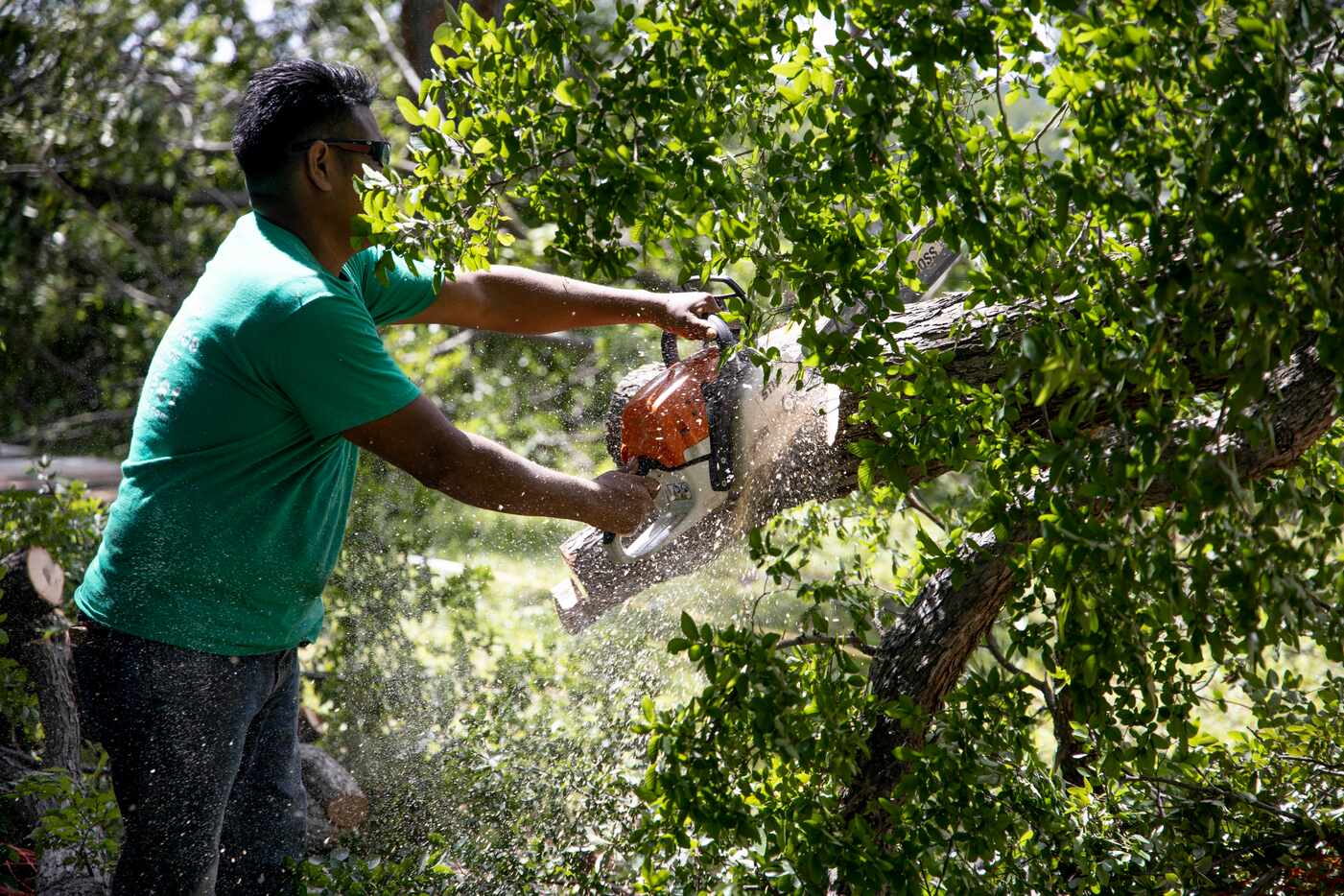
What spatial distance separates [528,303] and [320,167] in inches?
25.5

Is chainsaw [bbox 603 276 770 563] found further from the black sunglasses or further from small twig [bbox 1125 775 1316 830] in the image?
small twig [bbox 1125 775 1316 830]

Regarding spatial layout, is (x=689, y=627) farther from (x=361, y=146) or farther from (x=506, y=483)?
(x=361, y=146)

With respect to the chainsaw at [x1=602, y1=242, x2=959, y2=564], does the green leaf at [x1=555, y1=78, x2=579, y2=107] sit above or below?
below

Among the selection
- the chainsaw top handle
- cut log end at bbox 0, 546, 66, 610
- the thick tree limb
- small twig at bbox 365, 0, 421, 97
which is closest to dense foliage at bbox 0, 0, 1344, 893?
the thick tree limb

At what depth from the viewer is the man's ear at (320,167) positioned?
6.92 feet

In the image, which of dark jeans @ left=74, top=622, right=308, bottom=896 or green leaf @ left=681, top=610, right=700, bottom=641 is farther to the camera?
dark jeans @ left=74, top=622, right=308, bottom=896

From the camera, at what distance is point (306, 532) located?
215cm

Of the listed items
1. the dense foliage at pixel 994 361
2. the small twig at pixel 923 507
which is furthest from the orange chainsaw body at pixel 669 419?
the small twig at pixel 923 507

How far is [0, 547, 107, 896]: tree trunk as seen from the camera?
3.37 meters

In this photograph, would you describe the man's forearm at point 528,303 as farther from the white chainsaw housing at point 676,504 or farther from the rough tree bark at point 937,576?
the rough tree bark at point 937,576

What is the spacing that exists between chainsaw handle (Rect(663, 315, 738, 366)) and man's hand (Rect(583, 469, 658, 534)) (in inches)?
13.3

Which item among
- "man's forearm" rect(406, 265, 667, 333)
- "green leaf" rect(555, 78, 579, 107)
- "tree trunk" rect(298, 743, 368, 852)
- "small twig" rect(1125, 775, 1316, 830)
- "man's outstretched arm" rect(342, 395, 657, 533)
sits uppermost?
"man's forearm" rect(406, 265, 667, 333)

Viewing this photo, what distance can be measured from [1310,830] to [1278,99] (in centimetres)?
155

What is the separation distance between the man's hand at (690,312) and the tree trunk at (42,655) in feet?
7.40
